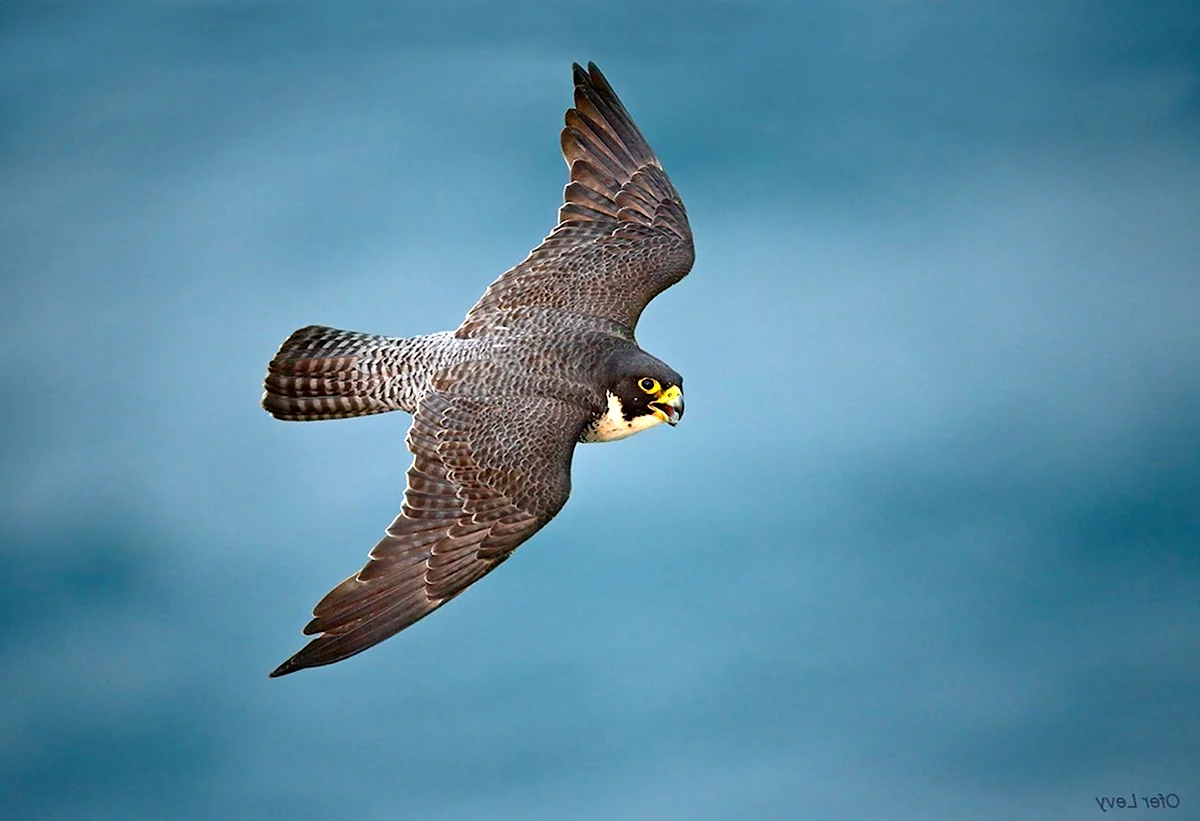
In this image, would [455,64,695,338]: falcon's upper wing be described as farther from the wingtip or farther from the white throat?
the wingtip

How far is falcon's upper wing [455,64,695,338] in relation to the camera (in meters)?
15.4

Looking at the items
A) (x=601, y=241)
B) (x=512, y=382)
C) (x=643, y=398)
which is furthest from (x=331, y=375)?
(x=601, y=241)

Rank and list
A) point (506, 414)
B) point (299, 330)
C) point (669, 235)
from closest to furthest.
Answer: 1. point (506, 414)
2. point (299, 330)
3. point (669, 235)

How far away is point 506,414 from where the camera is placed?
14.1m

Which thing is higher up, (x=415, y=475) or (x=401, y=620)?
(x=415, y=475)

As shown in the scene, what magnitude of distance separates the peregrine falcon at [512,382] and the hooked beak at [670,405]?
0.01m

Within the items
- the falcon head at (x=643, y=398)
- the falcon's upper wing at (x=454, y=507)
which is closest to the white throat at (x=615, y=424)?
the falcon head at (x=643, y=398)

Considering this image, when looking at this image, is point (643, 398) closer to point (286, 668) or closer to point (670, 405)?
point (670, 405)

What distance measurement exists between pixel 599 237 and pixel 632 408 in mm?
2316

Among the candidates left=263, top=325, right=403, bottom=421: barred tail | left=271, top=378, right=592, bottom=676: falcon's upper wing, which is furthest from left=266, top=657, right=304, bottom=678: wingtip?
left=263, top=325, right=403, bottom=421: barred tail

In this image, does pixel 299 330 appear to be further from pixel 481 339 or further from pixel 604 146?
pixel 604 146

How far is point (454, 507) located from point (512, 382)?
1225mm

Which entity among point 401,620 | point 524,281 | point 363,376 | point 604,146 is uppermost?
point 604,146

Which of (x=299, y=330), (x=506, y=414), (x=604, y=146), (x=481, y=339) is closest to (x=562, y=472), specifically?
(x=506, y=414)
